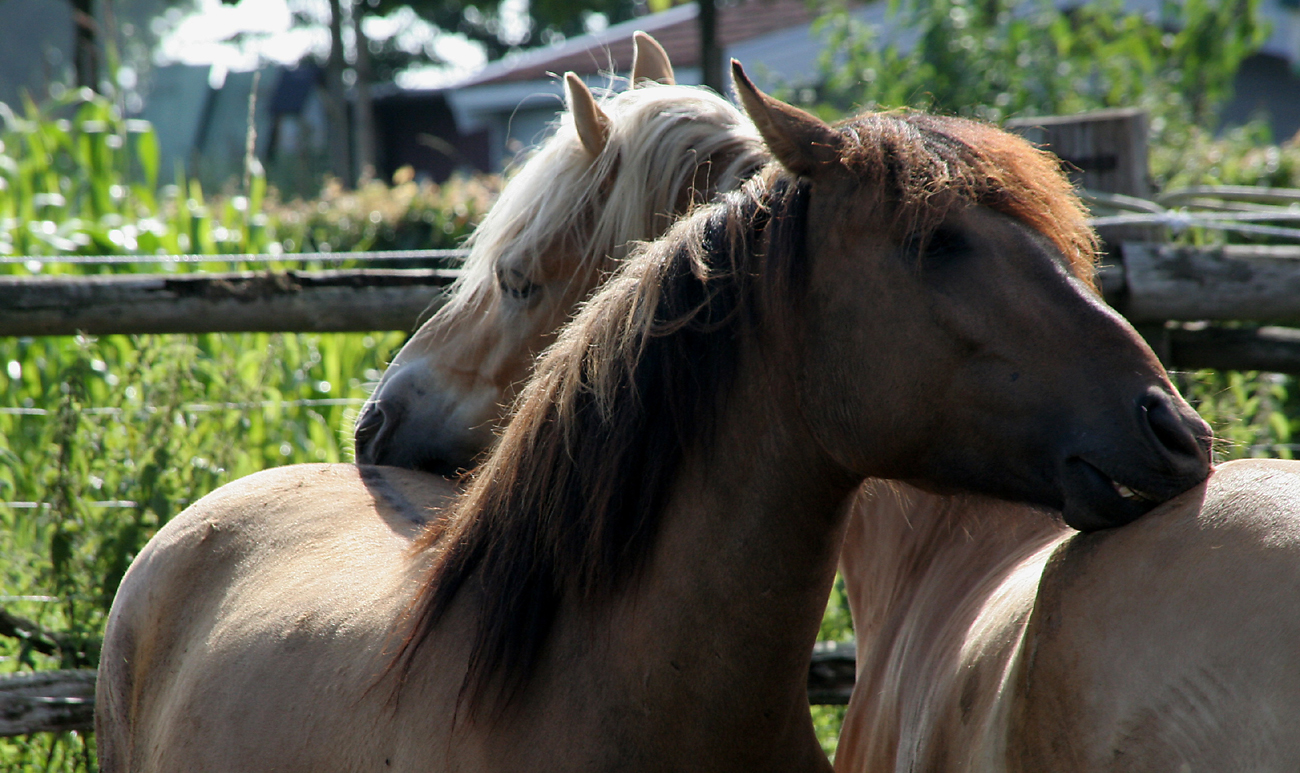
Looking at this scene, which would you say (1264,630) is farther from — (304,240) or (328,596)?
(304,240)

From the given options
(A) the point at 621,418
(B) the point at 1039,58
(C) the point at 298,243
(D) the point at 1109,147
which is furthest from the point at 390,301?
(B) the point at 1039,58

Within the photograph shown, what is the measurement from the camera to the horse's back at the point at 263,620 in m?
1.77

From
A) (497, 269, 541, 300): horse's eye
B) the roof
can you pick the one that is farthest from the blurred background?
the roof

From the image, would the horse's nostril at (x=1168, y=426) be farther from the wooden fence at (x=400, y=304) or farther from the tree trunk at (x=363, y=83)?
the tree trunk at (x=363, y=83)

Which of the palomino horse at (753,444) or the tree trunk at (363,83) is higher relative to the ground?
the tree trunk at (363,83)

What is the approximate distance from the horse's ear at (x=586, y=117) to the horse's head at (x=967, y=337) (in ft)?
3.05

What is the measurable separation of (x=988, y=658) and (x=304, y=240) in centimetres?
730

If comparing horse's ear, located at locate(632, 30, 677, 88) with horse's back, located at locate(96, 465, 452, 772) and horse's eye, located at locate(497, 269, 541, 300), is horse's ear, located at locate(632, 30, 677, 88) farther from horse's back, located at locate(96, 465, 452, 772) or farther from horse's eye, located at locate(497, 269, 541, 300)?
horse's back, located at locate(96, 465, 452, 772)

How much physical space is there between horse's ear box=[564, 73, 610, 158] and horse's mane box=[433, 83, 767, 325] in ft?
0.07

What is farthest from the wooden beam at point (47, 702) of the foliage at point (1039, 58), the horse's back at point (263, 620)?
the foliage at point (1039, 58)

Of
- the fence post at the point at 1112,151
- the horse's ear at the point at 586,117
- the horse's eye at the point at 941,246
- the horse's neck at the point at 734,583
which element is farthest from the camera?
the fence post at the point at 1112,151

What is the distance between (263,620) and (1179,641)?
1521 millimetres

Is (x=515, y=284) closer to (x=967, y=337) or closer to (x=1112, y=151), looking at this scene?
(x=967, y=337)

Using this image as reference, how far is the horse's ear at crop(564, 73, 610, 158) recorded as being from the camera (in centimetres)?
230
